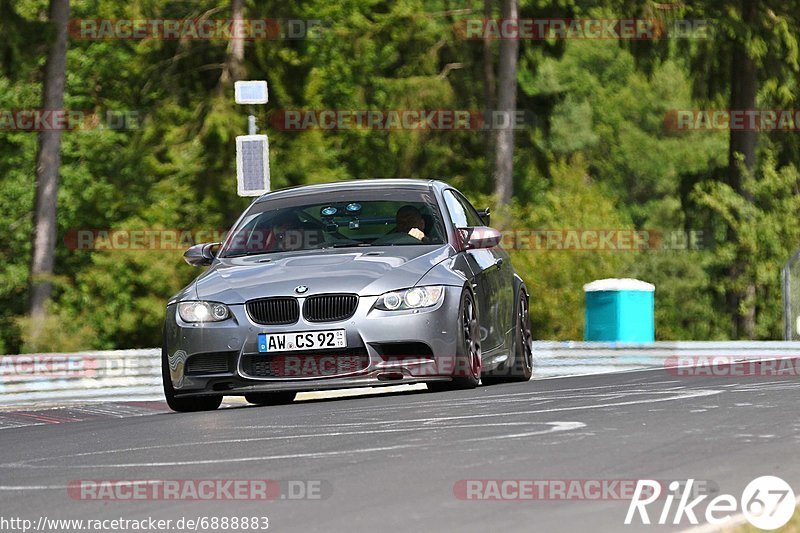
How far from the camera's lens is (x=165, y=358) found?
12.6m

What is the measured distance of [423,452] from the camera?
8242 mm

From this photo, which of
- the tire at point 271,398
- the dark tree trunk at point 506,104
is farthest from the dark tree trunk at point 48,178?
the tire at point 271,398

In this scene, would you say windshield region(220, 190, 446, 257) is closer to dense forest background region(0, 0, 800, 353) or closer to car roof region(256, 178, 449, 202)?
car roof region(256, 178, 449, 202)

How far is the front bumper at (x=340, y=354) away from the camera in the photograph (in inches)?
472

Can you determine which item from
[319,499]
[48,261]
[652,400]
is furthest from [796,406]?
[48,261]

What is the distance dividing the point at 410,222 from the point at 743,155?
3022 cm

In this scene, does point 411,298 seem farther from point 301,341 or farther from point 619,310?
point 619,310

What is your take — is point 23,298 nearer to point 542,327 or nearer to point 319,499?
point 542,327

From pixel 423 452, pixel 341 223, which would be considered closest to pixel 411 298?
pixel 341 223

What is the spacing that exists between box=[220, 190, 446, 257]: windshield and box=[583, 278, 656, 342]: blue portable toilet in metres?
9.48

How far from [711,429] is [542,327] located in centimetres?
3687

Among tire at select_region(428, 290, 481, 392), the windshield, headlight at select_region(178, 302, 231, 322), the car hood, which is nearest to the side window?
the windshield

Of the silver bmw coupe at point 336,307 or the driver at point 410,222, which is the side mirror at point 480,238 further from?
the driver at point 410,222

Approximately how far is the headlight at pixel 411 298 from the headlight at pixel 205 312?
1.10 m
